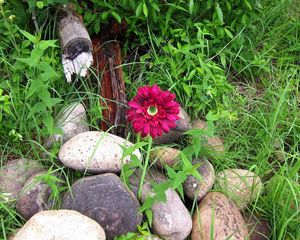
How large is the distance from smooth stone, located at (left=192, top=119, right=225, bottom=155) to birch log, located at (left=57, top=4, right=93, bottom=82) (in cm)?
66

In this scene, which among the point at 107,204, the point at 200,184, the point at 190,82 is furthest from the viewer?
the point at 190,82

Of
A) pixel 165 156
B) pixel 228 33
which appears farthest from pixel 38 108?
pixel 228 33

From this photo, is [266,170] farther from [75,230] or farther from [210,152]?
[75,230]

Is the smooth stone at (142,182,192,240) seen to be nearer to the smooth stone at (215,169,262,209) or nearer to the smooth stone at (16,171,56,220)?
the smooth stone at (215,169,262,209)

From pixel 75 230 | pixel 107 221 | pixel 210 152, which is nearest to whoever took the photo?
pixel 75 230

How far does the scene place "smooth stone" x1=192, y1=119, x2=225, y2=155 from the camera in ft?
8.21

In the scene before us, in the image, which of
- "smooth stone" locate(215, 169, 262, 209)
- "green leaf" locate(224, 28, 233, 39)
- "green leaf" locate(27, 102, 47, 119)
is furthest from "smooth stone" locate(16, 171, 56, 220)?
"green leaf" locate(224, 28, 233, 39)

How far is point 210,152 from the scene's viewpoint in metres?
2.47

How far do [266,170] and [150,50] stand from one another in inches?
36.7

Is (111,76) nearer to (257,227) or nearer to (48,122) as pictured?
(48,122)

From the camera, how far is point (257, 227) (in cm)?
238

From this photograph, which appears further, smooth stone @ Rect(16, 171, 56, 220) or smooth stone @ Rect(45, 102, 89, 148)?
smooth stone @ Rect(45, 102, 89, 148)

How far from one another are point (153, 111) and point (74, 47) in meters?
0.57


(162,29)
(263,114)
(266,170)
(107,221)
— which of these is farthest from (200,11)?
(107,221)
